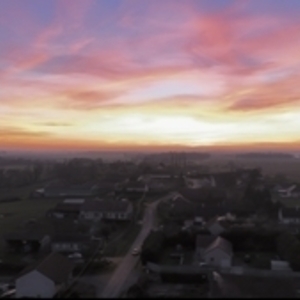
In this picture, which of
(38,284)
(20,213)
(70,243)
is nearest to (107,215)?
(70,243)

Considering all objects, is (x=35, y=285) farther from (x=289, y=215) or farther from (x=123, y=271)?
(x=289, y=215)

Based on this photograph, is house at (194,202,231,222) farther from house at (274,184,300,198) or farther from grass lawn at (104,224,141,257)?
house at (274,184,300,198)

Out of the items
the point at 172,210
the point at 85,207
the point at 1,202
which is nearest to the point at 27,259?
the point at 85,207

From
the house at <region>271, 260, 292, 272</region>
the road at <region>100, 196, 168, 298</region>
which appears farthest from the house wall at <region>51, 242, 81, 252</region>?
the house at <region>271, 260, 292, 272</region>

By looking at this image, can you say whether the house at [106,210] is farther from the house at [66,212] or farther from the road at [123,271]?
the road at [123,271]

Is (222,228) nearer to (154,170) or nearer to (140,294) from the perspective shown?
(140,294)
